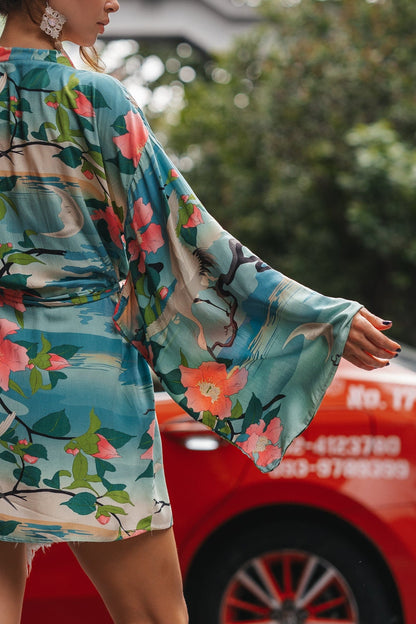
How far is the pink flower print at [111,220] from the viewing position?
162cm

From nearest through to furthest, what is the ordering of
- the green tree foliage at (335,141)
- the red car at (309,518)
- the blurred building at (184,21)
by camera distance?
the red car at (309,518)
the green tree foliage at (335,141)
the blurred building at (184,21)

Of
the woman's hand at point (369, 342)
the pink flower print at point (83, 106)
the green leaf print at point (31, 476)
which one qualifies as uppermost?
the pink flower print at point (83, 106)

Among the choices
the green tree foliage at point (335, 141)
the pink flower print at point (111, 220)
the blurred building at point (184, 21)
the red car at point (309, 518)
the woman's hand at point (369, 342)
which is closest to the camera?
the woman's hand at point (369, 342)

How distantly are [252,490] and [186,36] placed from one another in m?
19.7

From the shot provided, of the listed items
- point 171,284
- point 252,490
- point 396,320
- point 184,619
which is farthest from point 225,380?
point 396,320

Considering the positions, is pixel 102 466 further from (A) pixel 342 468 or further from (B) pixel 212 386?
(A) pixel 342 468

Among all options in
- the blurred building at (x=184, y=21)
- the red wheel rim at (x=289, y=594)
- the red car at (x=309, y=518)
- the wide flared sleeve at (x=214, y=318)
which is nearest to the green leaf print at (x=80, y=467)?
the wide flared sleeve at (x=214, y=318)

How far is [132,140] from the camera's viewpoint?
1.59 metres

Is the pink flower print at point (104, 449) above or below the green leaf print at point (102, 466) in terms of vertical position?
above

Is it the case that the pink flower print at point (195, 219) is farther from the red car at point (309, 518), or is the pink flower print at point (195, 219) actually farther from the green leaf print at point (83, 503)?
the red car at point (309, 518)

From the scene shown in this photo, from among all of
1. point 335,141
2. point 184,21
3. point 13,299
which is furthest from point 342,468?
point 184,21

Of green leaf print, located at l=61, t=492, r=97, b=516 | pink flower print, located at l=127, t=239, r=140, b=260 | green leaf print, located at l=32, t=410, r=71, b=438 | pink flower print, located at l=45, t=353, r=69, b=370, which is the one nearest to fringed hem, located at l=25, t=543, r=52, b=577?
green leaf print, located at l=61, t=492, r=97, b=516

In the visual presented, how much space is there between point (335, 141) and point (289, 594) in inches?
430

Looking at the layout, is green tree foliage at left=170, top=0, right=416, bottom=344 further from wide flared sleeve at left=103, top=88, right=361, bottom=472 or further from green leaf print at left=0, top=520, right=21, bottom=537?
green leaf print at left=0, top=520, right=21, bottom=537
